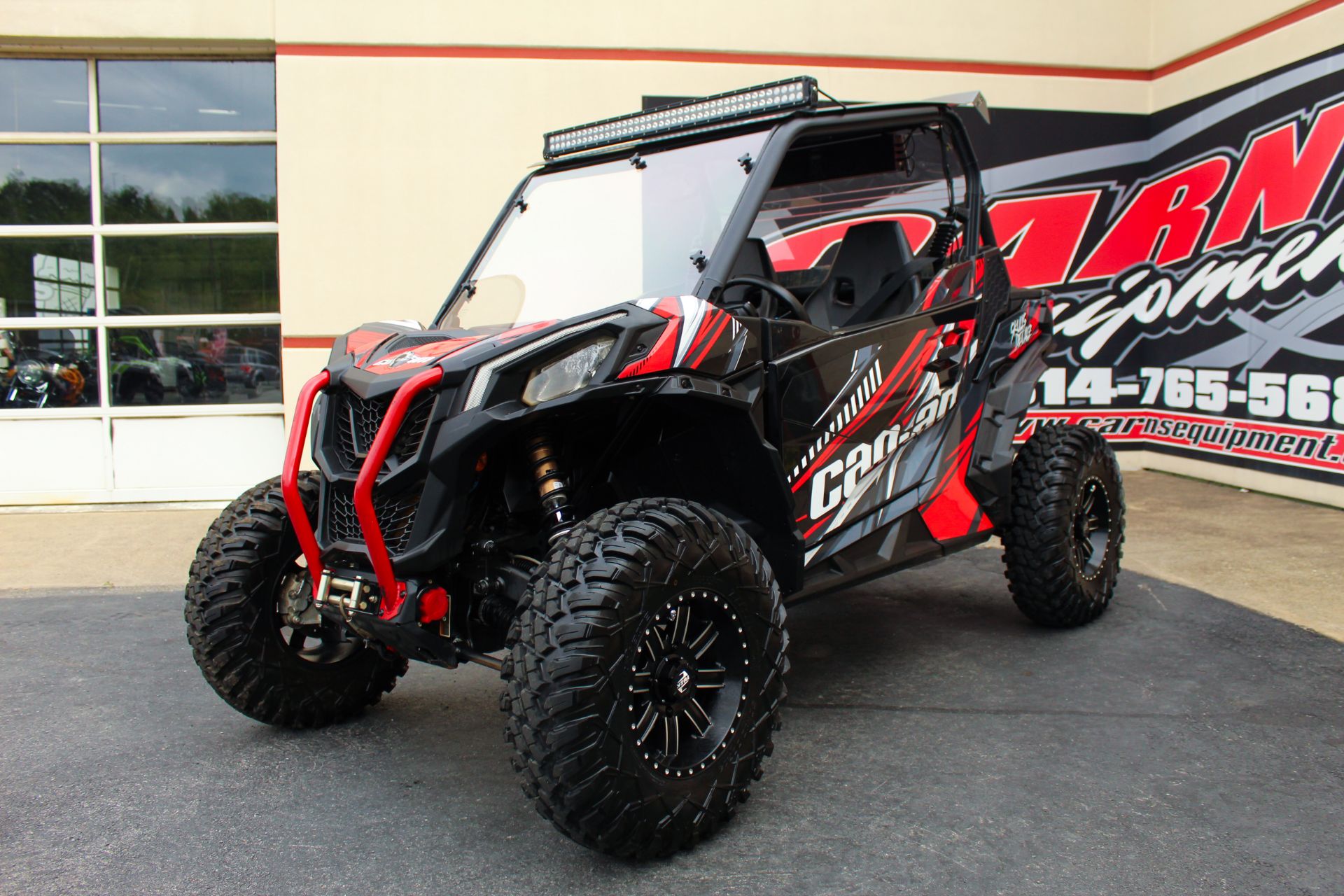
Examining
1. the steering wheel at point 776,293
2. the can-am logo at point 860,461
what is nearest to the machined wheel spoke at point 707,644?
the can-am logo at point 860,461

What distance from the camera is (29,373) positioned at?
28.4 feet

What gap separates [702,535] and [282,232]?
651cm

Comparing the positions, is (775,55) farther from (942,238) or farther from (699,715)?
(699,715)

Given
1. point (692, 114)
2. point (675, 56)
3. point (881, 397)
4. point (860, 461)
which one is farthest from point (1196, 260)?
point (692, 114)

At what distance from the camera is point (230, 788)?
338 cm

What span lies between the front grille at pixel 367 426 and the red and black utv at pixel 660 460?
0.03 feet

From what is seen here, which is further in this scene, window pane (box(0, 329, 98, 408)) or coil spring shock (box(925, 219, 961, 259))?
window pane (box(0, 329, 98, 408))

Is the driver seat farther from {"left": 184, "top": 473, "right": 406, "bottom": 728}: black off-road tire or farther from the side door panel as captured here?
{"left": 184, "top": 473, "right": 406, "bottom": 728}: black off-road tire

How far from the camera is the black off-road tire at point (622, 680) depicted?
8.80 feet

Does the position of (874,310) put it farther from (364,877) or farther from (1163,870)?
(364,877)

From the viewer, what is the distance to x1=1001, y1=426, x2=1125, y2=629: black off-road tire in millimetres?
4840

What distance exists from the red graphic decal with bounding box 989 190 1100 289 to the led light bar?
6.02 m

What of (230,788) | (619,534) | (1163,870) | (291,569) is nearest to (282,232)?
(291,569)

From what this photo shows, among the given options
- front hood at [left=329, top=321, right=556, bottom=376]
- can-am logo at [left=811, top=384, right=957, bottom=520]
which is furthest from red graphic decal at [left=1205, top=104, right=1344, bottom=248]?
front hood at [left=329, top=321, right=556, bottom=376]
